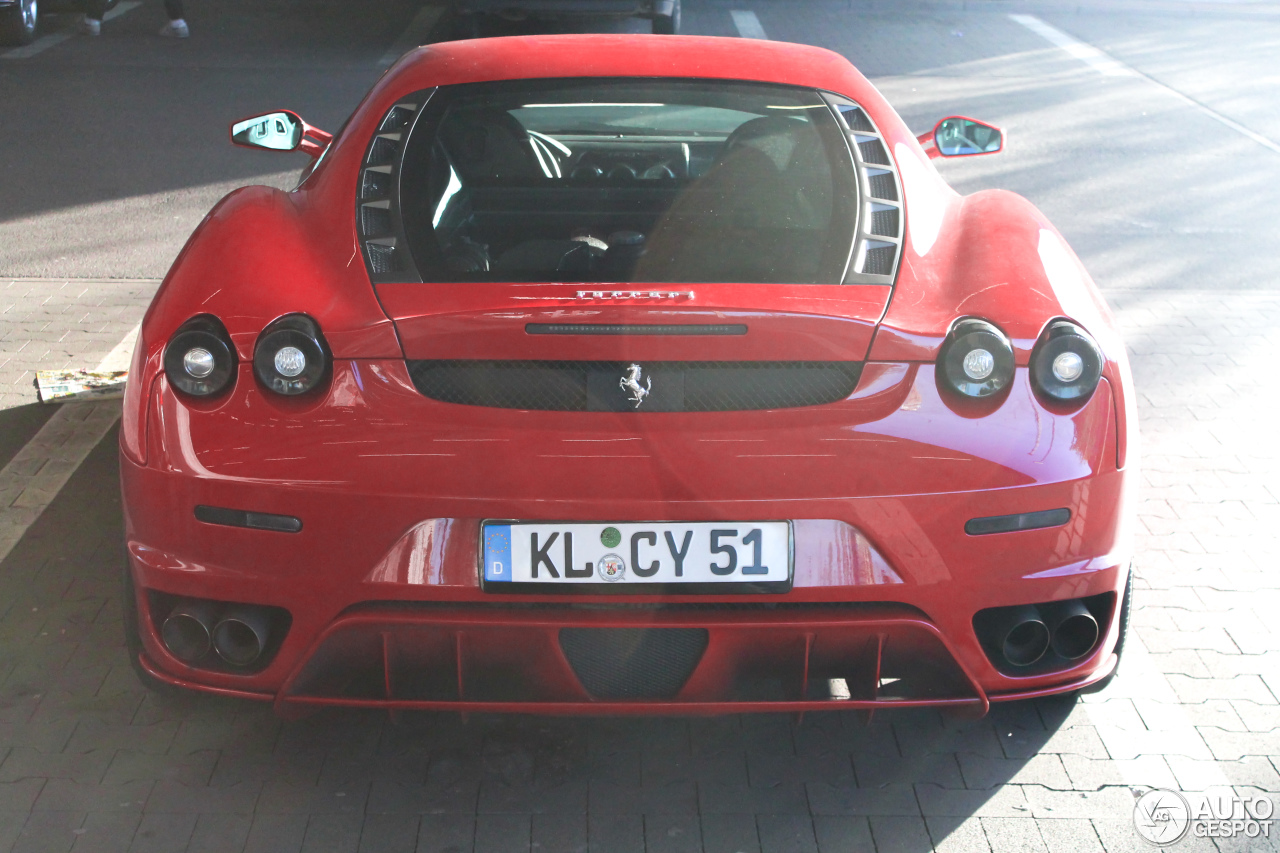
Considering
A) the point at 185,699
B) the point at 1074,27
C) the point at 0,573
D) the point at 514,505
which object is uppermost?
the point at 514,505

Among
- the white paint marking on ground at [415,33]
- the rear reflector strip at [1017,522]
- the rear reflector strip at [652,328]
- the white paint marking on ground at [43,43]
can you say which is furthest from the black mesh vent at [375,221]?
the white paint marking on ground at [43,43]

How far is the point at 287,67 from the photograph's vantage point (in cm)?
1130

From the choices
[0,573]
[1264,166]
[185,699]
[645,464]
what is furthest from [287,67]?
[645,464]

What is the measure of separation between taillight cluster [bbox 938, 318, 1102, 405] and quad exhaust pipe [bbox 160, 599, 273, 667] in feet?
4.38

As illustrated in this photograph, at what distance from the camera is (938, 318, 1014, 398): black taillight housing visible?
2340mm

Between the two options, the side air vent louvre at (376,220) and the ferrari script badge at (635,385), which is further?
the side air vent louvre at (376,220)

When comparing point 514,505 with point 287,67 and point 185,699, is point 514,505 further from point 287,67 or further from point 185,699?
point 287,67

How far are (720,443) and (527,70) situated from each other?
1.27 meters

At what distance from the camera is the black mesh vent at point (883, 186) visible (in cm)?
285

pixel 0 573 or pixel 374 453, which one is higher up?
pixel 374 453

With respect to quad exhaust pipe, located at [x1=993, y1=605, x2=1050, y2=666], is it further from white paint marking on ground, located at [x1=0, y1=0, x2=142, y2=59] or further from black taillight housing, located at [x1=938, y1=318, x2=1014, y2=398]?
white paint marking on ground, located at [x1=0, y1=0, x2=142, y2=59]

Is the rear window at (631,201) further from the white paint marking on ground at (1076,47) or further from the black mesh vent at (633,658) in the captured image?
the white paint marking on ground at (1076,47)

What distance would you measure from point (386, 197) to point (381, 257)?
0.30 m

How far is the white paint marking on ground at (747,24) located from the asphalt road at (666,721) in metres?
5.55
